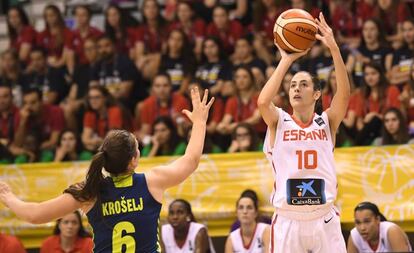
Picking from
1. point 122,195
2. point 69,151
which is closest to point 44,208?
point 122,195

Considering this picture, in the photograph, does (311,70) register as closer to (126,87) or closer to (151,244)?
(126,87)

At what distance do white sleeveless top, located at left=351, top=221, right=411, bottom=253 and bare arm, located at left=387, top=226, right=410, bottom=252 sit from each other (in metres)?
0.04

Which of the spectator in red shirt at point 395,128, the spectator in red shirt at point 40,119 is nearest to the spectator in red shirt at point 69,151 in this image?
the spectator in red shirt at point 40,119

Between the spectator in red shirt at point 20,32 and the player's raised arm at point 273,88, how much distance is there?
25.8 feet

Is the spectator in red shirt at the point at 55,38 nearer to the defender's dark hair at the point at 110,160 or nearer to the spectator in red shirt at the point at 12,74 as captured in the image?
the spectator in red shirt at the point at 12,74

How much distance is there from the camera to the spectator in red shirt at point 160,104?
12008mm

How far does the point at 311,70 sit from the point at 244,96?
36.2 inches

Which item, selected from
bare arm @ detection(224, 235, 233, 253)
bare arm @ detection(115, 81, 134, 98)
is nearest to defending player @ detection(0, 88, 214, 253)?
bare arm @ detection(224, 235, 233, 253)

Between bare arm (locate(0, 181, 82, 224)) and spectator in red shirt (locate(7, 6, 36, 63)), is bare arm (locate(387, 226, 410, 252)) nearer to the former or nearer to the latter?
bare arm (locate(0, 181, 82, 224))

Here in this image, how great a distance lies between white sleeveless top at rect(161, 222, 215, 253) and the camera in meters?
10.3

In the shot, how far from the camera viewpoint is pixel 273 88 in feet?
23.2

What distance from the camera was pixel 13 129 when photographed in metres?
12.9

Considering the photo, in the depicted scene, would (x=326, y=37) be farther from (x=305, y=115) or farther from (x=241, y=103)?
(x=241, y=103)

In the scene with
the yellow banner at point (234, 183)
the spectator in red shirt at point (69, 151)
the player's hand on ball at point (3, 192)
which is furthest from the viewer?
the spectator in red shirt at point (69, 151)
